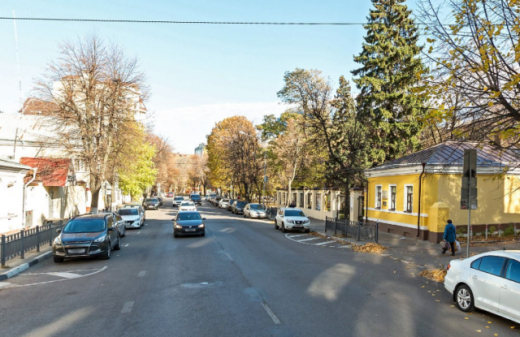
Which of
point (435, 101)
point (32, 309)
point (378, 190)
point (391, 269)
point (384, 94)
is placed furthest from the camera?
point (384, 94)

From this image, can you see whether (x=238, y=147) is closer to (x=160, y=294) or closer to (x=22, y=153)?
(x=22, y=153)

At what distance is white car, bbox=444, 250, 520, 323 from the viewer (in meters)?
7.53

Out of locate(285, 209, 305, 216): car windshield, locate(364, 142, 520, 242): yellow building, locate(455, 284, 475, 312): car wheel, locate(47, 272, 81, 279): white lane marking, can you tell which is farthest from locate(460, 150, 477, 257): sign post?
locate(285, 209, 305, 216): car windshield

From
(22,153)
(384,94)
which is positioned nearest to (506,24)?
(384,94)

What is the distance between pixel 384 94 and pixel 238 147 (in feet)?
81.8

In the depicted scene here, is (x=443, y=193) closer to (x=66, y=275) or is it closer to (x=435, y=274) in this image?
(x=435, y=274)

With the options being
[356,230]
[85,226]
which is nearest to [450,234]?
[356,230]

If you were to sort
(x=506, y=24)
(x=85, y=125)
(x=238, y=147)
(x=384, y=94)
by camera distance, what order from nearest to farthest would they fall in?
1. (x=506, y=24)
2. (x=85, y=125)
3. (x=384, y=94)
4. (x=238, y=147)

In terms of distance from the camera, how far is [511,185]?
21.0 metres

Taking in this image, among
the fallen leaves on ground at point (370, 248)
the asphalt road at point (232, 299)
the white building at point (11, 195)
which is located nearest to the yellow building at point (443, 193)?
the fallen leaves on ground at point (370, 248)

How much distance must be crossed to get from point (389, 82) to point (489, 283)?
1072 inches

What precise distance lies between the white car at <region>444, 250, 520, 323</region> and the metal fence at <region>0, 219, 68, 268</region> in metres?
13.4

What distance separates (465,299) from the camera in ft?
28.1

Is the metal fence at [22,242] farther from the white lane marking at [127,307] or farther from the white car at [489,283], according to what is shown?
the white car at [489,283]
